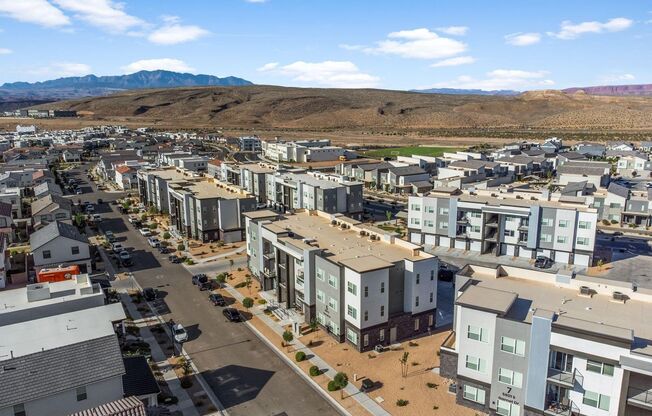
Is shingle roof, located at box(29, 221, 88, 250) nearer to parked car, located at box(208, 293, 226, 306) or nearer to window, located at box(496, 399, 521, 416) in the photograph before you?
parked car, located at box(208, 293, 226, 306)

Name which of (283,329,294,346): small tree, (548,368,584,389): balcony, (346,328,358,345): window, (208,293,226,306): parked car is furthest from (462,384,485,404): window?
(208,293,226,306): parked car

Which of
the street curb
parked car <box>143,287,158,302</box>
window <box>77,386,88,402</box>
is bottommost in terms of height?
the street curb

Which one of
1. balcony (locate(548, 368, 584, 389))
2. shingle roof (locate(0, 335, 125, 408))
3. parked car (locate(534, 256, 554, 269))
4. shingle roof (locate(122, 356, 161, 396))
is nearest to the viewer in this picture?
balcony (locate(548, 368, 584, 389))

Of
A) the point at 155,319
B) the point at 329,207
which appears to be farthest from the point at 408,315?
the point at 329,207

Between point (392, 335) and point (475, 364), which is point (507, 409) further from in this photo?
point (392, 335)

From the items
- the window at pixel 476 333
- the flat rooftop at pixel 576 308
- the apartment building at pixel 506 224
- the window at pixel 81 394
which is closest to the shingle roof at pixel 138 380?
the window at pixel 81 394

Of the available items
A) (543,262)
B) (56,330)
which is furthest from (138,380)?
(543,262)
